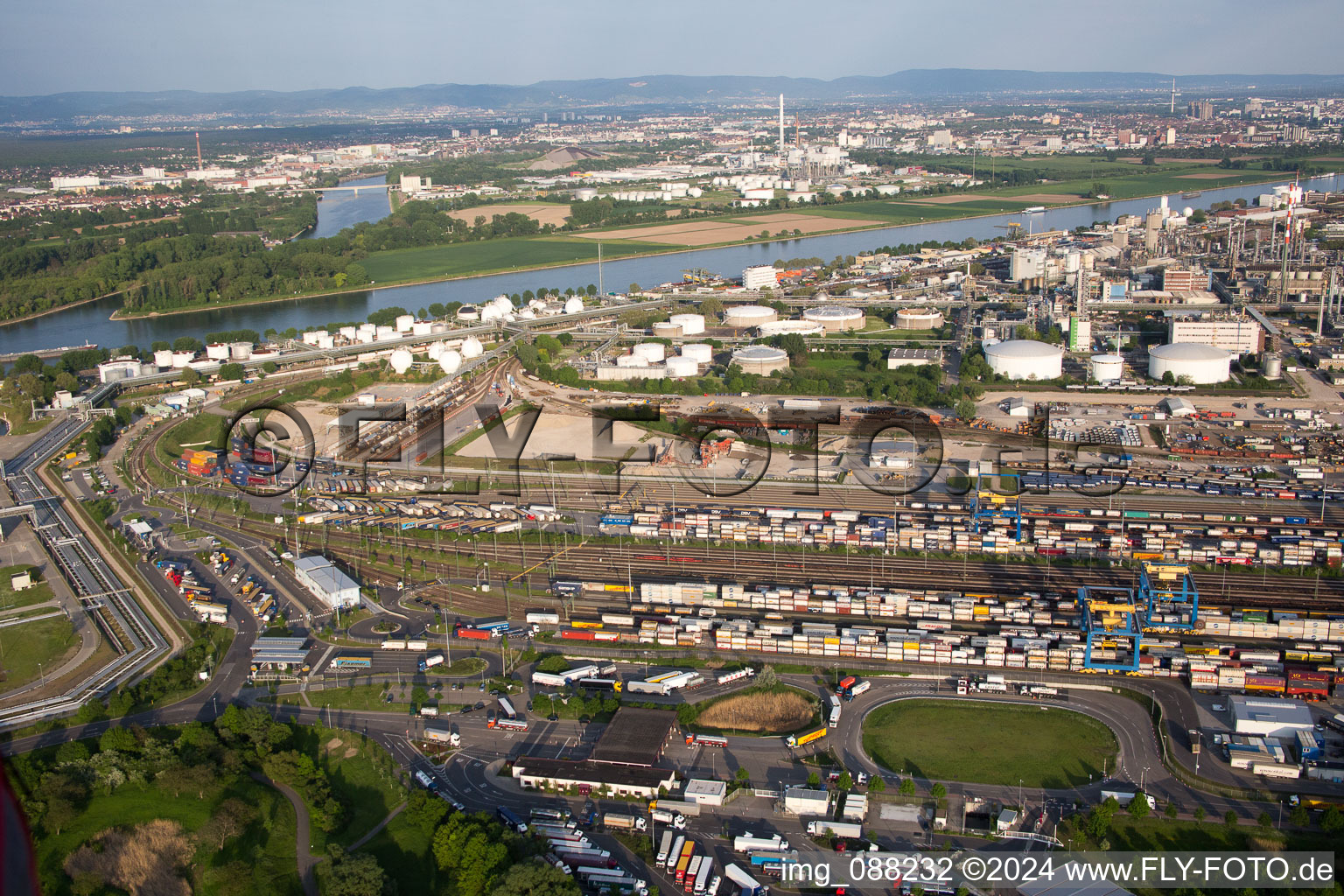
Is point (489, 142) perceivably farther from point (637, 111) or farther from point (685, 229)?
point (637, 111)

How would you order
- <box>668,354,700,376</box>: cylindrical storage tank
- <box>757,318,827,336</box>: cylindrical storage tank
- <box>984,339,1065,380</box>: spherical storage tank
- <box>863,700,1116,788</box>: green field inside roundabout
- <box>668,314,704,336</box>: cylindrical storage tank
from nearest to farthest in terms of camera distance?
1. <box>863,700,1116,788</box>: green field inside roundabout
2. <box>984,339,1065,380</box>: spherical storage tank
3. <box>668,354,700,376</box>: cylindrical storage tank
4. <box>757,318,827,336</box>: cylindrical storage tank
5. <box>668,314,704,336</box>: cylindrical storage tank

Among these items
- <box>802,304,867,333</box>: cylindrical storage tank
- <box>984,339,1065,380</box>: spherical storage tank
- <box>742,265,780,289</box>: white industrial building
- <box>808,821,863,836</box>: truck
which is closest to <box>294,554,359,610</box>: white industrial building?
<box>808,821,863,836</box>: truck

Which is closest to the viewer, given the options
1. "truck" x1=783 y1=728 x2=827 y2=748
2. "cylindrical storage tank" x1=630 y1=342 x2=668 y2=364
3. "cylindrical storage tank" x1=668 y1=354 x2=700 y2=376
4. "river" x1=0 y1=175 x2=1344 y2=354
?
"truck" x1=783 y1=728 x2=827 y2=748

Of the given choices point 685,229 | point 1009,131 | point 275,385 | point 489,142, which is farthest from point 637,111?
point 275,385

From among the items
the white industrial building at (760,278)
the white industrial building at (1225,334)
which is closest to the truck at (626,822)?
the white industrial building at (1225,334)

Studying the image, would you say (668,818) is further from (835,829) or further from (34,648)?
(34,648)

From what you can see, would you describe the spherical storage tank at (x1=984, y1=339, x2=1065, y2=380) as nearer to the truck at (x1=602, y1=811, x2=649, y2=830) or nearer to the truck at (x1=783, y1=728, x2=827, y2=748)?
the truck at (x1=783, y1=728, x2=827, y2=748)
